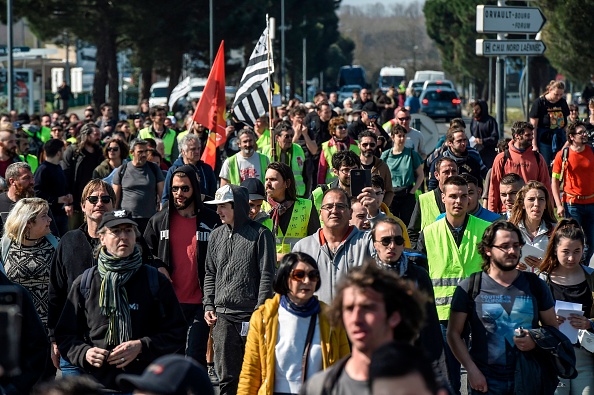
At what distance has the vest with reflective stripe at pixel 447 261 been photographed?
7805 millimetres

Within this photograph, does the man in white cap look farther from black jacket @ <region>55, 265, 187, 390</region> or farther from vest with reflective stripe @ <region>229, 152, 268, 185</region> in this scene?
vest with reflective stripe @ <region>229, 152, 268, 185</region>

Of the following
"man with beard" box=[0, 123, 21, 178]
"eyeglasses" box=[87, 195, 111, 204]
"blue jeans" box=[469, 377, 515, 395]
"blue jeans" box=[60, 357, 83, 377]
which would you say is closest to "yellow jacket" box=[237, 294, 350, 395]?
"blue jeans" box=[469, 377, 515, 395]

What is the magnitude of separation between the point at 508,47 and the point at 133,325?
10512mm

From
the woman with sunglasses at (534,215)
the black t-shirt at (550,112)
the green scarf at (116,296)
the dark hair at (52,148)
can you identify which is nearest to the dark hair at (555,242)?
the woman with sunglasses at (534,215)

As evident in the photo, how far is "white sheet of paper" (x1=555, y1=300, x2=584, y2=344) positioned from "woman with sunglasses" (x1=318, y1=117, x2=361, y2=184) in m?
7.30

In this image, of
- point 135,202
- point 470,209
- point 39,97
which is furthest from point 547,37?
point 470,209

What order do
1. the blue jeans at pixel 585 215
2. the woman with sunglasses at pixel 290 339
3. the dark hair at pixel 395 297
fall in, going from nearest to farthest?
the dark hair at pixel 395 297 → the woman with sunglasses at pixel 290 339 → the blue jeans at pixel 585 215

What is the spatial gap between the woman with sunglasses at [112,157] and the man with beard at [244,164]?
56.6 inches

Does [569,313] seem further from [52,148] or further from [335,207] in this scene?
[52,148]

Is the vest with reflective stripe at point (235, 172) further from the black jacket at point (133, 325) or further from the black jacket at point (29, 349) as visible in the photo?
the black jacket at point (29, 349)

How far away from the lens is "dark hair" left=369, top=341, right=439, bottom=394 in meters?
3.53

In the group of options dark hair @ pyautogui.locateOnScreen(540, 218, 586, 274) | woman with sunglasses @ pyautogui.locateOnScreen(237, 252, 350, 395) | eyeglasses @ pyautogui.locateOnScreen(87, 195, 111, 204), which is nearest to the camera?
woman with sunglasses @ pyautogui.locateOnScreen(237, 252, 350, 395)

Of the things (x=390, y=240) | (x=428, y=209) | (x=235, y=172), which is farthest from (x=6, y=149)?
(x=390, y=240)

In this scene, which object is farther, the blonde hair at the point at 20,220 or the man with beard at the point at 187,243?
the man with beard at the point at 187,243
